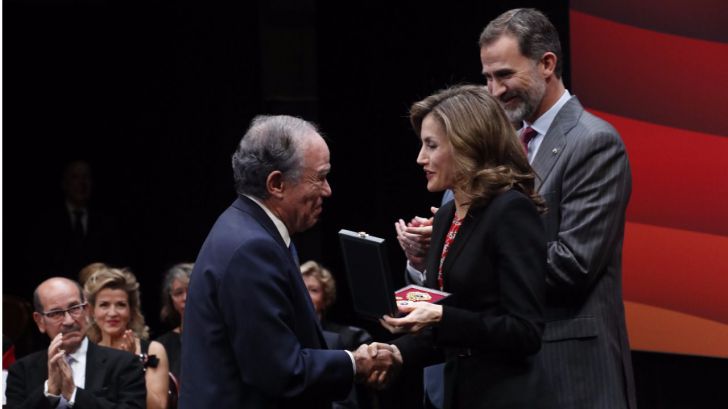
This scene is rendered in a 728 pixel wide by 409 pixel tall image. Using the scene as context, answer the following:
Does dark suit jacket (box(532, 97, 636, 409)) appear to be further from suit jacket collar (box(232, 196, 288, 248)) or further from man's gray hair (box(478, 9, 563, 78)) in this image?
suit jacket collar (box(232, 196, 288, 248))

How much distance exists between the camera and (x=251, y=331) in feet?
9.99

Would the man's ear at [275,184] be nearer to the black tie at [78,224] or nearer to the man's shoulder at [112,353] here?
the man's shoulder at [112,353]

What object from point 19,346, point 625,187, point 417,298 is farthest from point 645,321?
point 19,346

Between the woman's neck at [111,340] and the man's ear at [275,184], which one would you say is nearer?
the man's ear at [275,184]

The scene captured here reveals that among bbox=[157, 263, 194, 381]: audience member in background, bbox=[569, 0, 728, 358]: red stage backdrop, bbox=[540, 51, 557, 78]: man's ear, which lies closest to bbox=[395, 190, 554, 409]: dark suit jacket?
bbox=[540, 51, 557, 78]: man's ear

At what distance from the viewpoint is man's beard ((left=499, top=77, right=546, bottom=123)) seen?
365 cm

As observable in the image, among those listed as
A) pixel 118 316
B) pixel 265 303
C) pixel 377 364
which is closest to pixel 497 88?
pixel 377 364

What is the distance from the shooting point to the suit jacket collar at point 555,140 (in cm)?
353

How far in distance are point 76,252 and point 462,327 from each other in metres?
5.23

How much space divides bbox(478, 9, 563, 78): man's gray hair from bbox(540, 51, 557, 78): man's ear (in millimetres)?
11

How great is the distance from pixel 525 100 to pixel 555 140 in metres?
0.16

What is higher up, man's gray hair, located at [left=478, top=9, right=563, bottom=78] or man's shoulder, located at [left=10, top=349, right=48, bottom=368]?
man's gray hair, located at [left=478, top=9, right=563, bottom=78]

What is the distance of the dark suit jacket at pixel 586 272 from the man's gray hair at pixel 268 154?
2.29 ft

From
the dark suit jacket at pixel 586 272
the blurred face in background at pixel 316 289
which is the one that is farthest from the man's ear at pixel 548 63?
the blurred face in background at pixel 316 289
